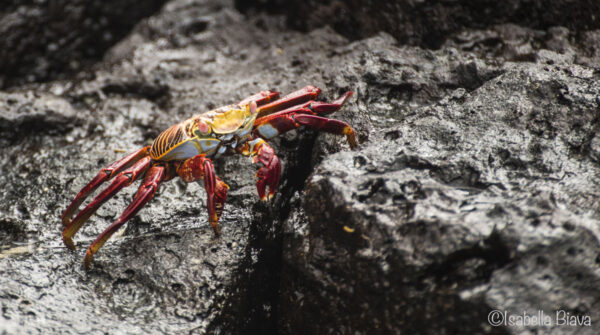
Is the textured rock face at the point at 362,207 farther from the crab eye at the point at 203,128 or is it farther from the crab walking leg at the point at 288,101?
the crab eye at the point at 203,128

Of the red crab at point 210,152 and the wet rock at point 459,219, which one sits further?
the red crab at point 210,152

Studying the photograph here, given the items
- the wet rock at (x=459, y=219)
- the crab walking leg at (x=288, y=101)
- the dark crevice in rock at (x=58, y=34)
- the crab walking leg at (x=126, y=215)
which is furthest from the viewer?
the dark crevice in rock at (x=58, y=34)

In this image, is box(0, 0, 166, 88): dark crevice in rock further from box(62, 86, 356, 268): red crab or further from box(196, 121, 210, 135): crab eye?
box(196, 121, 210, 135): crab eye

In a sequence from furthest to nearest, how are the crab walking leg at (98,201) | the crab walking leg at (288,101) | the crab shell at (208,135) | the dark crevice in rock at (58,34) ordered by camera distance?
the dark crevice in rock at (58,34) < the crab walking leg at (288,101) < the crab shell at (208,135) < the crab walking leg at (98,201)

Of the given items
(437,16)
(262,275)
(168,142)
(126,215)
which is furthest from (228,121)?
(437,16)

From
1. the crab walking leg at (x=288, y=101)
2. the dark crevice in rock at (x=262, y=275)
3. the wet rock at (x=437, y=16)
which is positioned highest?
the wet rock at (x=437, y=16)

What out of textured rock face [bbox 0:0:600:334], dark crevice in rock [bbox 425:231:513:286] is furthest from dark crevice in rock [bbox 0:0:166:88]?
dark crevice in rock [bbox 425:231:513:286]

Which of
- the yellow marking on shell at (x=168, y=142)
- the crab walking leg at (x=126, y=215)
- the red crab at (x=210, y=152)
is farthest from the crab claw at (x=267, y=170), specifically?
the crab walking leg at (x=126, y=215)

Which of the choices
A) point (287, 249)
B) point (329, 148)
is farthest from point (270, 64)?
point (287, 249)
